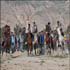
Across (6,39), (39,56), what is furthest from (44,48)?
(6,39)

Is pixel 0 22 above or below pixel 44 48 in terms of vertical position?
above

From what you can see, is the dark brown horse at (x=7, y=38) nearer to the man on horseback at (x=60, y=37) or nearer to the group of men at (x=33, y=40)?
the group of men at (x=33, y=40)

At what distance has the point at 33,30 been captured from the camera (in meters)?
12.6

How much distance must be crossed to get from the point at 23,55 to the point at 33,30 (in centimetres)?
87

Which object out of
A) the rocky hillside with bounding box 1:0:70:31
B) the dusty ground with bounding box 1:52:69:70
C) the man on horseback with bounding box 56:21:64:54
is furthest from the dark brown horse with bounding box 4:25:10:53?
the man on horseback with bounding box 56:21:64:54

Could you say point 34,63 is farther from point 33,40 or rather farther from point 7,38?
point 7,38

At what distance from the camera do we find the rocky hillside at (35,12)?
12609 mm

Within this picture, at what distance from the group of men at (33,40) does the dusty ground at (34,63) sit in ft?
0.72

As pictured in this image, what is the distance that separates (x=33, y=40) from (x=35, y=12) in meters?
0.93

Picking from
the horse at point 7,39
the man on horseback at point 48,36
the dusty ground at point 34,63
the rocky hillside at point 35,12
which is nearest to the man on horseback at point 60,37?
the rocky hillside at point 35,12

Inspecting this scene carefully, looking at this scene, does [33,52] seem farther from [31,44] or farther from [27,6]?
[27,6]

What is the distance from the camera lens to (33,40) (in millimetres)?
12539

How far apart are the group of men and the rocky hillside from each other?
6.8 inches

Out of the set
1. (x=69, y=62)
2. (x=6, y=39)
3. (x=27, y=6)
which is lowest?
(x=69, y=62)
